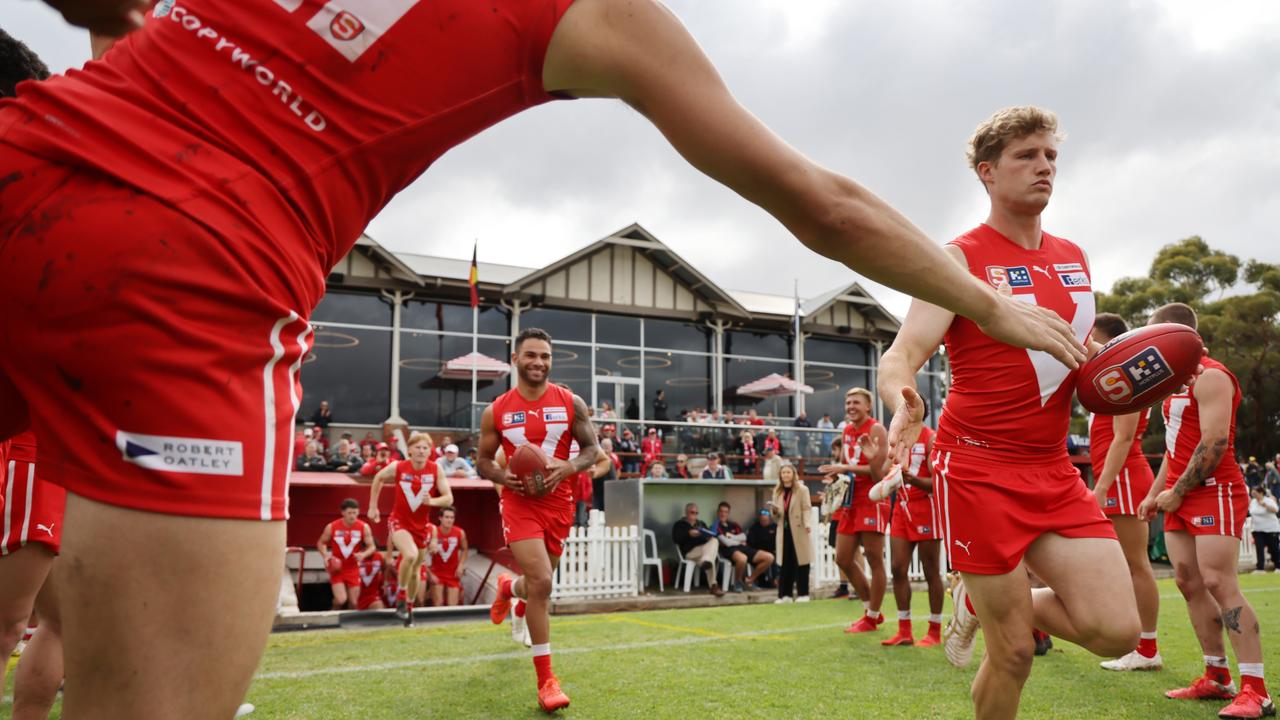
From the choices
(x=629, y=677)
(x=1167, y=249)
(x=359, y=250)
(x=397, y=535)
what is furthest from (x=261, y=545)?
(x=1167, y=249)

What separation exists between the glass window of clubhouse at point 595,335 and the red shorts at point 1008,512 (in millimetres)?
19967

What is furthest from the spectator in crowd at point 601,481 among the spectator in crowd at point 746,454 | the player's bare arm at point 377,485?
the player's bare arm at point 377,485

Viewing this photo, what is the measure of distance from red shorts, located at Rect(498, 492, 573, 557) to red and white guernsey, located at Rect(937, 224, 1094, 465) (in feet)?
11.6

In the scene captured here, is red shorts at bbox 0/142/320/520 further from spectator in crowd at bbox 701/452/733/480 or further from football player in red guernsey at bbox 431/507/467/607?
spectator in crowd at bbox 701/452/733/480

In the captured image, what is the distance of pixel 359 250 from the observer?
2453 centimetres

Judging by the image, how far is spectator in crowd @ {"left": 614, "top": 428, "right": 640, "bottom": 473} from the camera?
814 inches

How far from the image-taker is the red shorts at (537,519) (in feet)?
22.5

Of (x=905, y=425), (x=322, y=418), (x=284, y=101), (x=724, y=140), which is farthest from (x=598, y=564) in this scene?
(x=284, y=101)

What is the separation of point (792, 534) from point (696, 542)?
90.2 inches

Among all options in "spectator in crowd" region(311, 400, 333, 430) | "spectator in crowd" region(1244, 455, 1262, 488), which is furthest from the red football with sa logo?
"spectator in crowd" region(1244, 455, 1262, 488)

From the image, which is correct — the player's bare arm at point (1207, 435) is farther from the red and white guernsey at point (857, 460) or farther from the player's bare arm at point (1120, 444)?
the red and white guernsey at point (857, 460)

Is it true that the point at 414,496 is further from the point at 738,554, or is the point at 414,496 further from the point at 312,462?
the point at 738,554

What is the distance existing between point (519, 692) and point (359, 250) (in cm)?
1994

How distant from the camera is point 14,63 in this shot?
2268 mm
